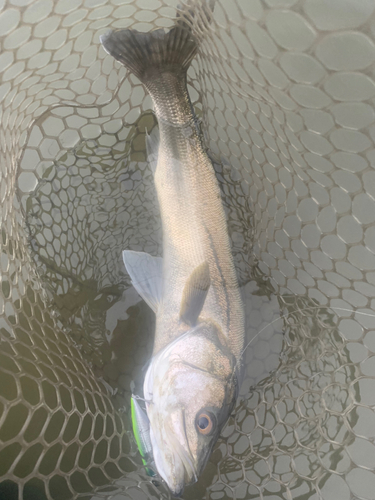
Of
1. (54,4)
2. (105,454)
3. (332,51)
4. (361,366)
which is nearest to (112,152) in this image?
(54,4)

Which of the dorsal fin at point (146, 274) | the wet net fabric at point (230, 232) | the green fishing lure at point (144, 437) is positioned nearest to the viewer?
the green fishing lure at point (144, 437)

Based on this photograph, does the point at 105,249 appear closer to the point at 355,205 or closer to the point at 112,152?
the point at 112,152

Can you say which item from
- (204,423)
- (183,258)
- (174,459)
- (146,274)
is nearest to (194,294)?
(183,258)

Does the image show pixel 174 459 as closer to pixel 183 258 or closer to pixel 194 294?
pixel 194 294

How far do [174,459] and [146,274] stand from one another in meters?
0.79

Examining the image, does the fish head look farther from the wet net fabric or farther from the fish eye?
the wet net fabric

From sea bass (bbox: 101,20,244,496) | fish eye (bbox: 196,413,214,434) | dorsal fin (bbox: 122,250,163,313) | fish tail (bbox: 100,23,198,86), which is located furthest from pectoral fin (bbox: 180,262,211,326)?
fish tail (bbox: 100,23,198,86)

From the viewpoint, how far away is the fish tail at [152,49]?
1521 millimetres

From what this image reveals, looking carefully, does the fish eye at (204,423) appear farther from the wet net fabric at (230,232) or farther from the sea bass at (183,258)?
the wet net fabric at (230,232)

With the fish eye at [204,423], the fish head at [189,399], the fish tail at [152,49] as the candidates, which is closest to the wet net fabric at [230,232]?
the fish tail at [152,49]

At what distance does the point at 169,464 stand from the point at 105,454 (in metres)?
0.36

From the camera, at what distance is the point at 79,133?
6.18 ft

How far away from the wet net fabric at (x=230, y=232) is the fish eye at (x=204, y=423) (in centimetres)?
41

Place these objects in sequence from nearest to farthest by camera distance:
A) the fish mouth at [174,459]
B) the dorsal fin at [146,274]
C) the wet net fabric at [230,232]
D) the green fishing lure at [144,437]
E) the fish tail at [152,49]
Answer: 1. the fish mouth at [174,459]
2. the green fishing lure at [144,437]
3. the wet net fabric at [230,232]
4. the fish tail at [152,49]
5. the dorsal fin at [146,274]
